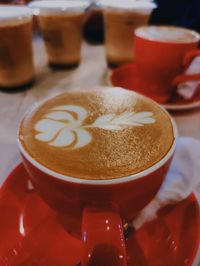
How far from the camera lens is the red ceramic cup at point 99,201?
26cm

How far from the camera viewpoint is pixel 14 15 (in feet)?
2.19

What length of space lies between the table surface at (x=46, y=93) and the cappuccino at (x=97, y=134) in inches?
6.2

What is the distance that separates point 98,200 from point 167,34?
1.92 ft

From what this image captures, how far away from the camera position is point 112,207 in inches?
11.8

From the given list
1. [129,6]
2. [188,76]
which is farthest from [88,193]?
[129,6]

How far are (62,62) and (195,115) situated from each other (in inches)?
17.9

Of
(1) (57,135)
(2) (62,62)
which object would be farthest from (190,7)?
(1) (57,135)

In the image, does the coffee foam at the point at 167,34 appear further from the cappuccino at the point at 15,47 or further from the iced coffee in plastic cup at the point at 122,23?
the cappuccino at the point at 15,47

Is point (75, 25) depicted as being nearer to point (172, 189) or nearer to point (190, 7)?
point (190, 7)

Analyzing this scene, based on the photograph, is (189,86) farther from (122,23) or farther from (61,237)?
(61,237)

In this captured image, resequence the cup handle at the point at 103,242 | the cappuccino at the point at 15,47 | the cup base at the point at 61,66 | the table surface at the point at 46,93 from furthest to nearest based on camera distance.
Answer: the cup base at the point at 61,66 → the cappuccino at the point at 15,47 → the table surface at the point at 46,93 → the cup handle at the point at 103,242

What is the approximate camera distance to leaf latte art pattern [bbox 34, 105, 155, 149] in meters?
0.36

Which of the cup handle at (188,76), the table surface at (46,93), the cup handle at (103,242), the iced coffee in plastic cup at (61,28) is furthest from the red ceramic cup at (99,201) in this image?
the iced coffee in plastic cup at (61,28)

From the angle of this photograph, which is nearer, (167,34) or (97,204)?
(97,204)
